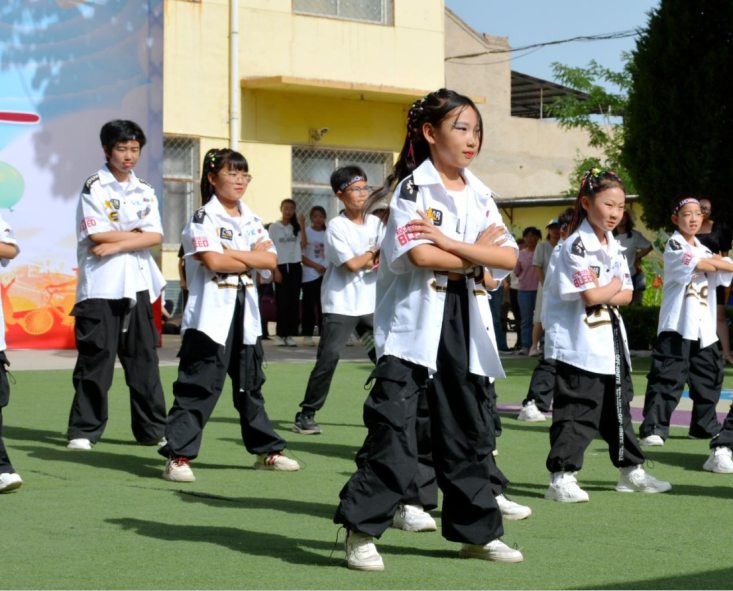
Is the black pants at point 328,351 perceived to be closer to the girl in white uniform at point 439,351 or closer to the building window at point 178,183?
the girl in white uniform at point 439,351

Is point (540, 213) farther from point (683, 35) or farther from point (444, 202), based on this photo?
point (444, 202)

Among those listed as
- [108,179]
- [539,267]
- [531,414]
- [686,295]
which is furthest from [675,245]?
[539,267]

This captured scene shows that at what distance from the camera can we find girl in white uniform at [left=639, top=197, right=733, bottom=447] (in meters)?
8.25

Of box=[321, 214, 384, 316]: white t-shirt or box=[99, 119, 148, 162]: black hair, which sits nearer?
box=[99, 119, 148, 162]: black hair

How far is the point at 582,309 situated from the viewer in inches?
252

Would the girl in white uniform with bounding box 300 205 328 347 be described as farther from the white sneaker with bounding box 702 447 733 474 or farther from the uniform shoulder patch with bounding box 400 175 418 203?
the uniform shoulder patch with bounding box 400 175 418 203

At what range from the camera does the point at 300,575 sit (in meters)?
4.40

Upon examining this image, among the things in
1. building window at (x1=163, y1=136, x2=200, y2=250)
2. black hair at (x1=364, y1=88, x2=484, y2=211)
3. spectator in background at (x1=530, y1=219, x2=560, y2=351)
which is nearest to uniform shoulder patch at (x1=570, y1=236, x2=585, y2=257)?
black hair at (x1=364, y1=88, x2=484, y2=211)

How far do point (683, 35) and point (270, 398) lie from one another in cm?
789

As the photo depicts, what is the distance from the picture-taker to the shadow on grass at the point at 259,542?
4.75m

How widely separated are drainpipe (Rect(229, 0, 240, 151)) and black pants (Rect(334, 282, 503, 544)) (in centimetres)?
1542

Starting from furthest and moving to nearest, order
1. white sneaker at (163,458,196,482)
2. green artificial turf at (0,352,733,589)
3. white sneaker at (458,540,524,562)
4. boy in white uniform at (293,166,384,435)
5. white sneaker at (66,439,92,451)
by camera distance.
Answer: boy in white uniform at (293,166,384,435) → white sneaker at (66,439,92,451) → white sneaker at (163,458,196,482) → white sneaker at (458,540,524,562) → green artificial turf at (0,352,733,589)

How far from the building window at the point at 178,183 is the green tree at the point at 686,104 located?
7556 millimetres

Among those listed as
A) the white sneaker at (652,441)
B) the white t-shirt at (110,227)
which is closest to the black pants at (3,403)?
the white t-shirt at (110,227)
